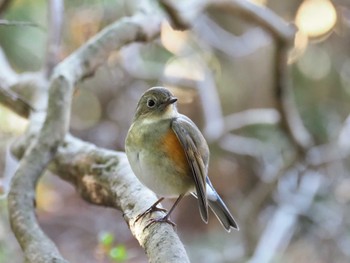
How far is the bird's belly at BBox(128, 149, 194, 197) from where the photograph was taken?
1.18m

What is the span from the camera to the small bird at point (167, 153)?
1.18m

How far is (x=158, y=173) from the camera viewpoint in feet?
3.92

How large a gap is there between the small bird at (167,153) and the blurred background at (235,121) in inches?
55.8

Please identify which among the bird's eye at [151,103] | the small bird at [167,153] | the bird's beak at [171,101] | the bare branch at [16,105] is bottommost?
the bare branch at [16,105]

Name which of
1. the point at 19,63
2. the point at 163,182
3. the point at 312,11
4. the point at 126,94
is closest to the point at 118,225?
the point at 126,94

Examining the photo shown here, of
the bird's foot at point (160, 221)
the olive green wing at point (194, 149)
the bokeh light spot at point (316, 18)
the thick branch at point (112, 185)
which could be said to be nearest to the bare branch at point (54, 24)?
the thick branch at point (112, 185)

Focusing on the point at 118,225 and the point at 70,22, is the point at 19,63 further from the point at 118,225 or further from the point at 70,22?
the point at 118,225

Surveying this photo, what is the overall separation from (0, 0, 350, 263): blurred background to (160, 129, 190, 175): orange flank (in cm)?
146

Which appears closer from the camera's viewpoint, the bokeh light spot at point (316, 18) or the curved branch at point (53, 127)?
the curved branch at point (53, 127)

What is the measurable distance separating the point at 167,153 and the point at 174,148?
2 cm

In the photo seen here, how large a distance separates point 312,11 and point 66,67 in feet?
7.71

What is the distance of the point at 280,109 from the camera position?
2.36 m

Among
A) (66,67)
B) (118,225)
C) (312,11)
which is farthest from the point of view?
(312,11)

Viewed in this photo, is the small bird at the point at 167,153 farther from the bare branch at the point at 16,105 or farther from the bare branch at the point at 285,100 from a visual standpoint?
the bare branch at the point at 285,100
